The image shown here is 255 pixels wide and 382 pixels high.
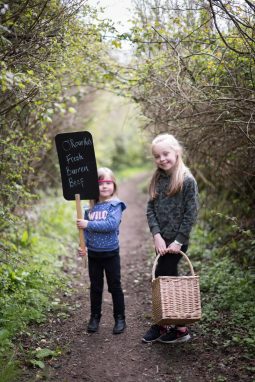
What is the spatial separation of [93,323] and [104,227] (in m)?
1.13

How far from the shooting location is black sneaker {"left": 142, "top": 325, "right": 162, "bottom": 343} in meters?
4.41

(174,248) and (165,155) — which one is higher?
(165,155)

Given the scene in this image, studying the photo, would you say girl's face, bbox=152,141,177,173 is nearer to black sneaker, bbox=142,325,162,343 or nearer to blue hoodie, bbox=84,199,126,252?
blue hoodie, bbox=84,199,126,252

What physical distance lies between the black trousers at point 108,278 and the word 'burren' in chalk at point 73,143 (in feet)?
3.83

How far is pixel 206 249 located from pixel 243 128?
9.51 feet

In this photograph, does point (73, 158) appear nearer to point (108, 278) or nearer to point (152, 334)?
point (108, 278)

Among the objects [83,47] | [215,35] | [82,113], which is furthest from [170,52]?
[82,113]

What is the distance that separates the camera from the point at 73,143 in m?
4.64

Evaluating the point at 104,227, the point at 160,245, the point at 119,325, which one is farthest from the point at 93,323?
the point at 160,245

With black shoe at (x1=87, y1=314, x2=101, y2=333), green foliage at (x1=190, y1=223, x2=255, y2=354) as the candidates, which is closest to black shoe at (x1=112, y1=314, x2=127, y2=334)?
black shoe at (x1=87, y1=314, x2=101, y2=333)

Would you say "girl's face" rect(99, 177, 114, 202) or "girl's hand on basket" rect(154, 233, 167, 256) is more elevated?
"girl's face" rect(99, 177, 114, 202)

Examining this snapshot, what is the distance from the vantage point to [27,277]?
557 centimetres

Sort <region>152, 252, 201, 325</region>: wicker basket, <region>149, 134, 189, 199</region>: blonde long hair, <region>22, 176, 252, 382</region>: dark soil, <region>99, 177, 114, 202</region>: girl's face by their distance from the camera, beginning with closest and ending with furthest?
<region>22, 176, 252, 382</region>: dark soil, <region>152, 252, 201, 325</region>: wicker basket, <region>149, 134, 189, 199</region>: blonde long hair, <region>99, 177, 114, 202</region>: girl's face

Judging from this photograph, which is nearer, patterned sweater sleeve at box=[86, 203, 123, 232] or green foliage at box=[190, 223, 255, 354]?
green foliage at box=[190, 223, 255, 354]
